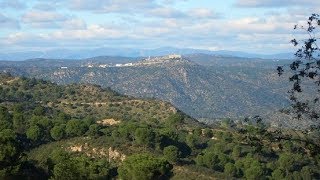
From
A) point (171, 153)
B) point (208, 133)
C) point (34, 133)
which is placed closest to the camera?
point (171, 153)

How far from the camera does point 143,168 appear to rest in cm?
5891

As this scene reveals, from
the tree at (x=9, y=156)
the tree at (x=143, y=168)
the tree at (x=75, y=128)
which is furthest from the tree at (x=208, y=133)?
the tree at (x=9, y=156)

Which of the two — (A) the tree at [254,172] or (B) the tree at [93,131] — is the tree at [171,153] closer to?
(A) the tree at [254,172]

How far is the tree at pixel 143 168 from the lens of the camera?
58.8 meters

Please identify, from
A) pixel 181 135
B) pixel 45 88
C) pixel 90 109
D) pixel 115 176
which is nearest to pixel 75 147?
pixel 115 176

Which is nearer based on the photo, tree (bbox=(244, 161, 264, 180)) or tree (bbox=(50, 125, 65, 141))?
tree (bbox=(244, 161, 264, 180))

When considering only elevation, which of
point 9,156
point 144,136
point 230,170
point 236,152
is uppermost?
point 9,156

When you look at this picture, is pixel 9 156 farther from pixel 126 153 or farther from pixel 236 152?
pixel 236 152

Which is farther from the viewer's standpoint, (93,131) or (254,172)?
(93,131)

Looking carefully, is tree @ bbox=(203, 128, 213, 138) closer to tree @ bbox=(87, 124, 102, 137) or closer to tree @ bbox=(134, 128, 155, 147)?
tree @ bbox=(134, 128, 155, 147)

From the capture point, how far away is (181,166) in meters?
76.6

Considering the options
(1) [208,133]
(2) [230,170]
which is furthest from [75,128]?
(1) [208,133]

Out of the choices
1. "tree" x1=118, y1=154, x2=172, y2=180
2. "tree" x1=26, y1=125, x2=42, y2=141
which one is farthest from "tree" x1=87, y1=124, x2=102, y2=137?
"tree" x1=118, y1=154, x2=172, y2=180

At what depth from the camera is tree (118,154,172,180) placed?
5875 centimetres
